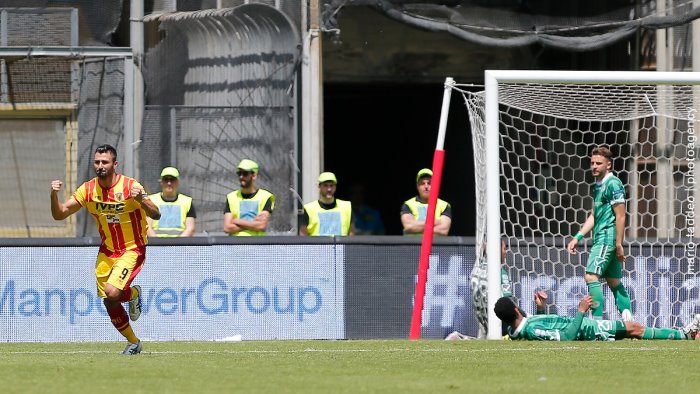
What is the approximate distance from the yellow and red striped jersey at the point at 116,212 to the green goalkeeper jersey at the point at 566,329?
3646 mm

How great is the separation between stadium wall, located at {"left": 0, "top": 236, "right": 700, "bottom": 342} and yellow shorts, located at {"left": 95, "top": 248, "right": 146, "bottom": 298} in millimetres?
2380

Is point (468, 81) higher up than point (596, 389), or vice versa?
point (468, 81)

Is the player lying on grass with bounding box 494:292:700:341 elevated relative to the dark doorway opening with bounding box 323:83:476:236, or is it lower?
lower

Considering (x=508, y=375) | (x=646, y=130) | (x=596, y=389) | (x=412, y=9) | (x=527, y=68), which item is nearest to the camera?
(x=596, y=389)

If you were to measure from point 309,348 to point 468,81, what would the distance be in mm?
9202

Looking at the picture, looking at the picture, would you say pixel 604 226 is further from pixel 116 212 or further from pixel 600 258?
pixel 116 212

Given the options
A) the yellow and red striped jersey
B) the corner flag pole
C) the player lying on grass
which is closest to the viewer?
the yellow and red striped jersey

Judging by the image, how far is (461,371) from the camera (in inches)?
380

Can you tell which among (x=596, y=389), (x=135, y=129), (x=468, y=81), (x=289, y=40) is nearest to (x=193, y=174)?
(x=135, y=129)

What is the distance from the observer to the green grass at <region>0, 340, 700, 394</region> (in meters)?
8.62

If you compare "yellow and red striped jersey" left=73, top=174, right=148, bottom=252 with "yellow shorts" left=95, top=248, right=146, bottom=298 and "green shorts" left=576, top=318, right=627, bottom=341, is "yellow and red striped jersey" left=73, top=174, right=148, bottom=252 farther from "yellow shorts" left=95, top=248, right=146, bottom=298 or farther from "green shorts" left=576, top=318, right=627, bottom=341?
"green shorts" left=576, top=318, right=627, bottom=341

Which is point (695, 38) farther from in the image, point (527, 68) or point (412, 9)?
point (412, 9)

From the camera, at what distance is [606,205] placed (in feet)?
A: 42.9

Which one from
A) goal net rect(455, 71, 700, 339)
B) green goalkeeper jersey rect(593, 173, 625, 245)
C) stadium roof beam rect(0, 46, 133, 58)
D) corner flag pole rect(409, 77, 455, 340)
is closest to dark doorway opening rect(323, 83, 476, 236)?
stadium roof beam rect(0, 46, 133, 58)
